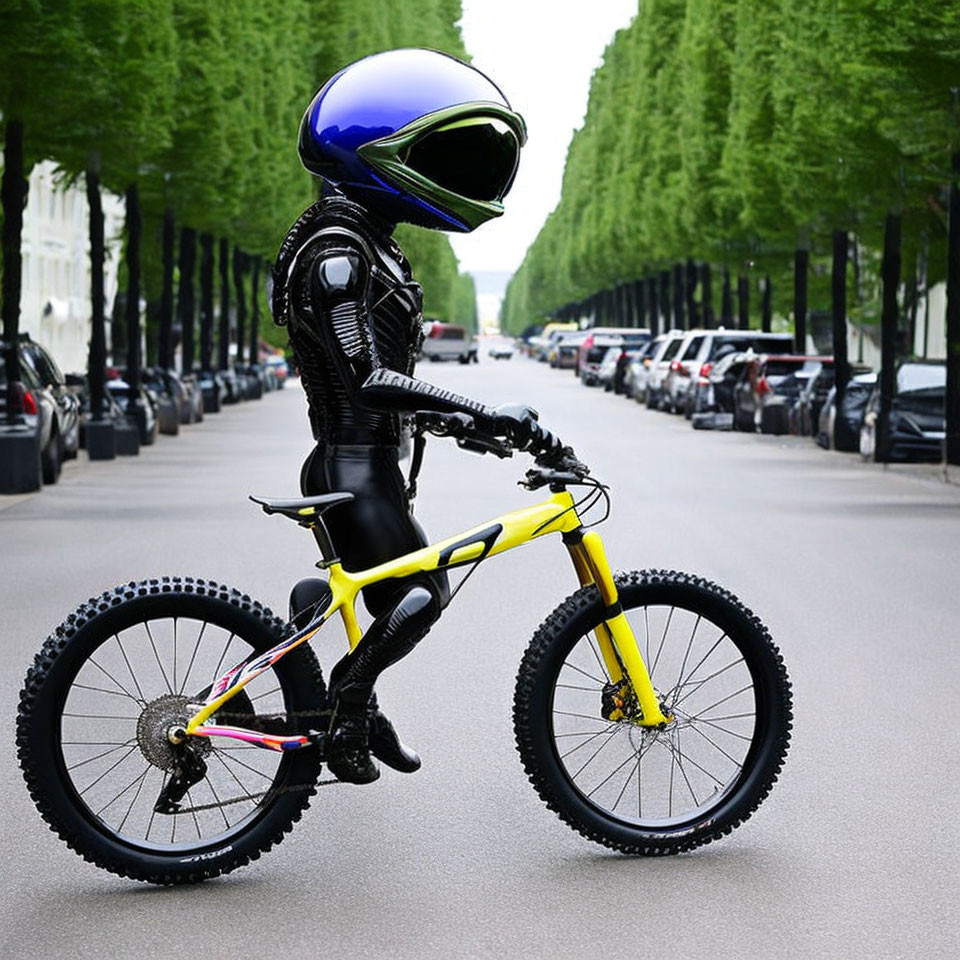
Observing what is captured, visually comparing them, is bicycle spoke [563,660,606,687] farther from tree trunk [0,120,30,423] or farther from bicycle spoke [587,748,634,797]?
tree trunk [0,120,30,423]

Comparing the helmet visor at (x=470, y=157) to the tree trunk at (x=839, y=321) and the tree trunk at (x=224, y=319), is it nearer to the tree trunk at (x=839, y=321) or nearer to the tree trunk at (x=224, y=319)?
the tree trunk at (x=839, y=321)

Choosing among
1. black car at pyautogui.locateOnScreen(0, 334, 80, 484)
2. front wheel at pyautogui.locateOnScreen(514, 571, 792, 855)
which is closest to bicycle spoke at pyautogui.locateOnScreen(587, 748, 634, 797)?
front wheel at pyautogui.locateOnScreen(514, 571, 792, 855)

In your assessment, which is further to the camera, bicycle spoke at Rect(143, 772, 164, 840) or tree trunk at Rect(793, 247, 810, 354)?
tree trunk at Rect(793, 247, 810, 354)

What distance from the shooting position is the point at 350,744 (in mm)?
5988

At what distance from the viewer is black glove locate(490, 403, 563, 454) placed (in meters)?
5.81

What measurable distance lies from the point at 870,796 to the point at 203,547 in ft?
31.6

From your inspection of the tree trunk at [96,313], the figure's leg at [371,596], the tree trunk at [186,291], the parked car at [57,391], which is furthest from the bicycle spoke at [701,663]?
the tree trunk at [186,291]

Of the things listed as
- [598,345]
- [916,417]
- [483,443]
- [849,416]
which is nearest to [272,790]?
[483,443]

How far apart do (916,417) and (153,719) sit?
2423cm

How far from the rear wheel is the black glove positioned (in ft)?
2.45

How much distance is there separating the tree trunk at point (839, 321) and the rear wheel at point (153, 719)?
27934mm

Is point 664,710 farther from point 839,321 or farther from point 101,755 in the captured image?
point 839,321

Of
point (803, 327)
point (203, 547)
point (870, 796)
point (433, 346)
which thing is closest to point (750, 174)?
point (803, 327)

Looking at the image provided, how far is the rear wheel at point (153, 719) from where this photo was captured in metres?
5.81
